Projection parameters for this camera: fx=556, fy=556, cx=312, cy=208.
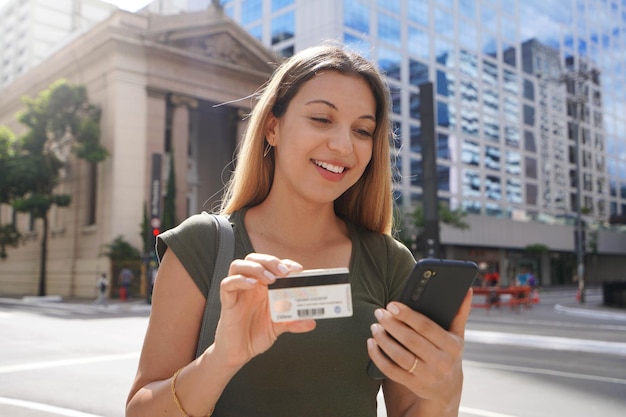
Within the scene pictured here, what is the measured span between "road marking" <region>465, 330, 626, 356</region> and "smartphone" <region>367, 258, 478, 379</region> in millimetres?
10848

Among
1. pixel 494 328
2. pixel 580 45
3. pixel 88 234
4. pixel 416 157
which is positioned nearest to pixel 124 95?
pixel 88 234

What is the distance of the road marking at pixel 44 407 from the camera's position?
5.21 meters

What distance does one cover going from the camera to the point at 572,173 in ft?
206

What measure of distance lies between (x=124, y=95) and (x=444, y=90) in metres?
30.4

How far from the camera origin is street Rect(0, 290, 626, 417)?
5863 mm

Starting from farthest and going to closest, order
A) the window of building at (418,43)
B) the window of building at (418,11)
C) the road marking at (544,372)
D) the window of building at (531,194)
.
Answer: the window of building at (531,194), the window of building at (418,11), the window of building at (418,43), the road marking at (544,372)

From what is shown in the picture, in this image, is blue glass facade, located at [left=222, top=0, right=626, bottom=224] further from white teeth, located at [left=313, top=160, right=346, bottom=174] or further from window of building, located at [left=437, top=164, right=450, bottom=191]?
white teeth, located at [left=313, top=160, right=346, bottom=174]

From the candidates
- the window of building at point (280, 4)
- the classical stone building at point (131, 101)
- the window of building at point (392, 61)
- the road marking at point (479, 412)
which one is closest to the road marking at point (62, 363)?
the road marking at point (479, 412)

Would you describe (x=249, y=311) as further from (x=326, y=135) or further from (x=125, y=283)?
(x=125, y=283)

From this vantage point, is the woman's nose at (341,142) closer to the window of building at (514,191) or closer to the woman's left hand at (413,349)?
the woman's left hand at (413,349)

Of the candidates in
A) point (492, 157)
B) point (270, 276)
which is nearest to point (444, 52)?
point (492, 157)

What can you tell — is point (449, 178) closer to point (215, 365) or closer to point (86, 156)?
point (86, 156)

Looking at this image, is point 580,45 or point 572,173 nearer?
point 572,173

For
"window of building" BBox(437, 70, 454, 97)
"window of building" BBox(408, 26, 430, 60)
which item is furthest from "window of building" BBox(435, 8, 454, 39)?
"window of building" BBox(437, 70, 454, 97)
